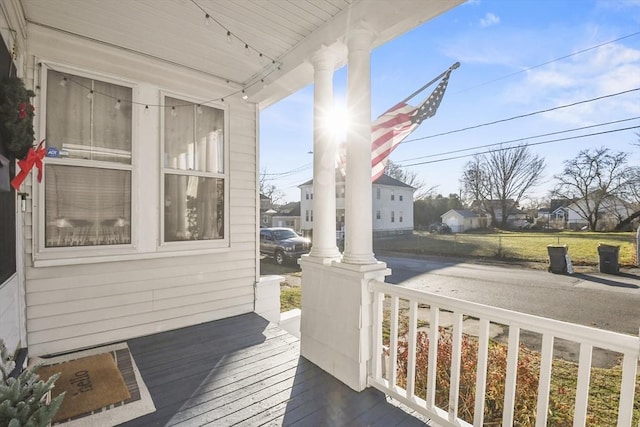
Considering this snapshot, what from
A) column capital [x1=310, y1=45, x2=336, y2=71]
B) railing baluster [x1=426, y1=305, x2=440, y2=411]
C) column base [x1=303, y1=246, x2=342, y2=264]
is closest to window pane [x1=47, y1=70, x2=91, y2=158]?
column capital [x1=310, y1=45, x2=336, y2=71]

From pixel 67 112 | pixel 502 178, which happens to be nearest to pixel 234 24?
pixel 67 112

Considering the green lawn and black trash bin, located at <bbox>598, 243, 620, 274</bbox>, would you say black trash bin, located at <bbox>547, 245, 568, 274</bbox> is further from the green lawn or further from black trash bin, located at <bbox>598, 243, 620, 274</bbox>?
the green lawn

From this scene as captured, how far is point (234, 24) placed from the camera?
97.4 inches

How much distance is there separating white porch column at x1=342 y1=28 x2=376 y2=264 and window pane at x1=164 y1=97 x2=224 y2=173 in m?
1.93

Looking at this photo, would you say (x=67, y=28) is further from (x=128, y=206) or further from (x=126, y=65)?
(x=128, y=206)

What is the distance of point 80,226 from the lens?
109 inches

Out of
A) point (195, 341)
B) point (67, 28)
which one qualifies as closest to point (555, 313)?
point (195, 341)

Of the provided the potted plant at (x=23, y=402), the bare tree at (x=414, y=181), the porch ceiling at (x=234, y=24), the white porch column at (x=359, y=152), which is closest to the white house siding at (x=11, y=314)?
the potted plant at (x=23, y=402)

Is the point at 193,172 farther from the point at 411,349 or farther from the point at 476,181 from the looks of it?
the point at 476,181

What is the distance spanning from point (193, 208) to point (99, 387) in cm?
183

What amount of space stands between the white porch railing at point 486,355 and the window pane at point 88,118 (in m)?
2.81

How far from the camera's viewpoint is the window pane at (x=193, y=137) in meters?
3.26

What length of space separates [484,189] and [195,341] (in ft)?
90.9

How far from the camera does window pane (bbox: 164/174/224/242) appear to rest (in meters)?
3.25
